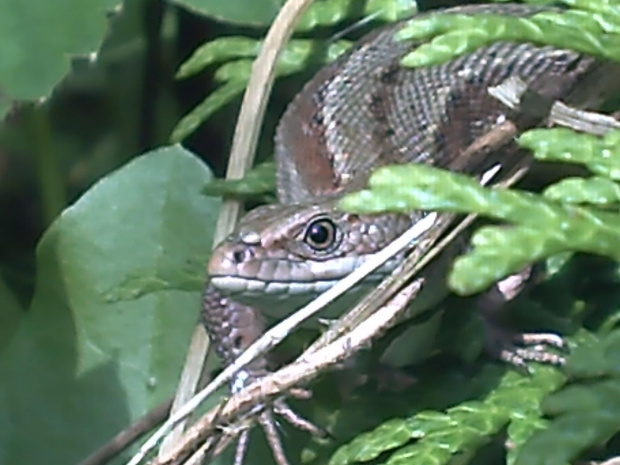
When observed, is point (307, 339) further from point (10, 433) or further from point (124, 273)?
point (10, 433)

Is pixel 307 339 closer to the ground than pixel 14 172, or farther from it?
farther from it

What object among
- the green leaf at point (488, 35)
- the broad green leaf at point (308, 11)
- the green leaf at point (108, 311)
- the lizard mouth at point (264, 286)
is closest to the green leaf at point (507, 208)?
the green leaf at point (488, 35)

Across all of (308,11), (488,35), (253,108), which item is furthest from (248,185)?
(488,35)

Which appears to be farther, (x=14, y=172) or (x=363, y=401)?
(x=14, y=172)

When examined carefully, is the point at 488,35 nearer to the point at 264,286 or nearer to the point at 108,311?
the point at 264,286

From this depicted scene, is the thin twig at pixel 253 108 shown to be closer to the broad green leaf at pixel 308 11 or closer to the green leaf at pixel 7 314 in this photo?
the broad green leaf at pixel 308 11

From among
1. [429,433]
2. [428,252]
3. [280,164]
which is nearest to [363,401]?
[429,433]

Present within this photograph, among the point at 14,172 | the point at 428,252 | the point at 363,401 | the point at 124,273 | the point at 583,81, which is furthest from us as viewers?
the point at 14,172
